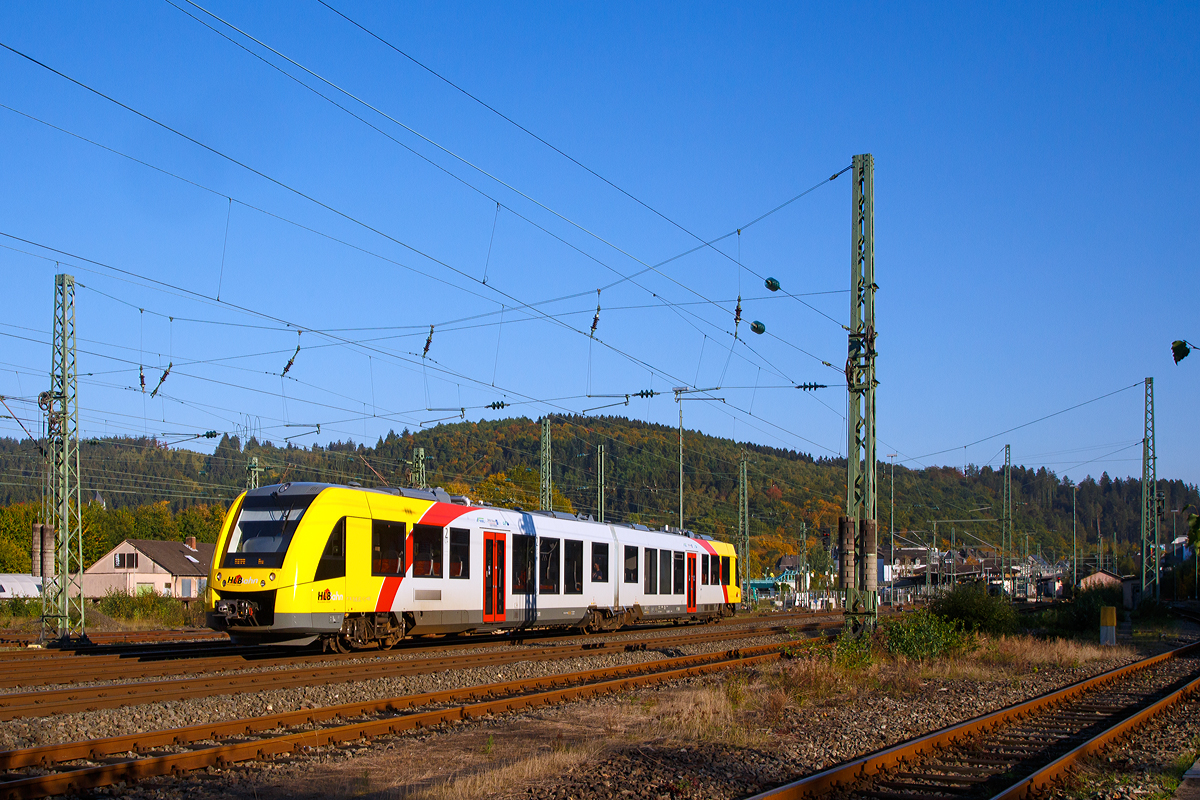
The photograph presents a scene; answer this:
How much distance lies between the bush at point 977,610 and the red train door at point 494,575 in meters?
11.0

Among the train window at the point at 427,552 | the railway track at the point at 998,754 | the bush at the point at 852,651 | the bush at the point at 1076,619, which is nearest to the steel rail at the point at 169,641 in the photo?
the train window at the point at 427,552

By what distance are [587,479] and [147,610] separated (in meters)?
78.9

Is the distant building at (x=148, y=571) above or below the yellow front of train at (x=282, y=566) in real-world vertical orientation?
below

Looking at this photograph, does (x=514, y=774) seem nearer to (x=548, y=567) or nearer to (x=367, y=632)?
(x=367, y=632)

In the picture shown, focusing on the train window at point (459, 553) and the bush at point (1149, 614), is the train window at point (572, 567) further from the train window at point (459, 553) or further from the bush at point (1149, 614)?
the bush at point (1149, 614)

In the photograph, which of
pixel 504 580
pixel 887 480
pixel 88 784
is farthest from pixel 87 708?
pixel 887 480

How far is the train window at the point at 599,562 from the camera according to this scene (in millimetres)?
26797

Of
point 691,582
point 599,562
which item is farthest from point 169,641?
point 691,582

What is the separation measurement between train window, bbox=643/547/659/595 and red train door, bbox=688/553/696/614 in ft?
8.86

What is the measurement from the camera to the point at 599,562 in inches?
1067

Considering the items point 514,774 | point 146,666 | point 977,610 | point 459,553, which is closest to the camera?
point 514,774

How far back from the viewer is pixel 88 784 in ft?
24.8

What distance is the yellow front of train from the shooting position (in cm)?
1703

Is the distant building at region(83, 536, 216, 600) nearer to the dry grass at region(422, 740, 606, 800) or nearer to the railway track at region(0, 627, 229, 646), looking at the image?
the railway track at region(0, 627, 229, 646)
